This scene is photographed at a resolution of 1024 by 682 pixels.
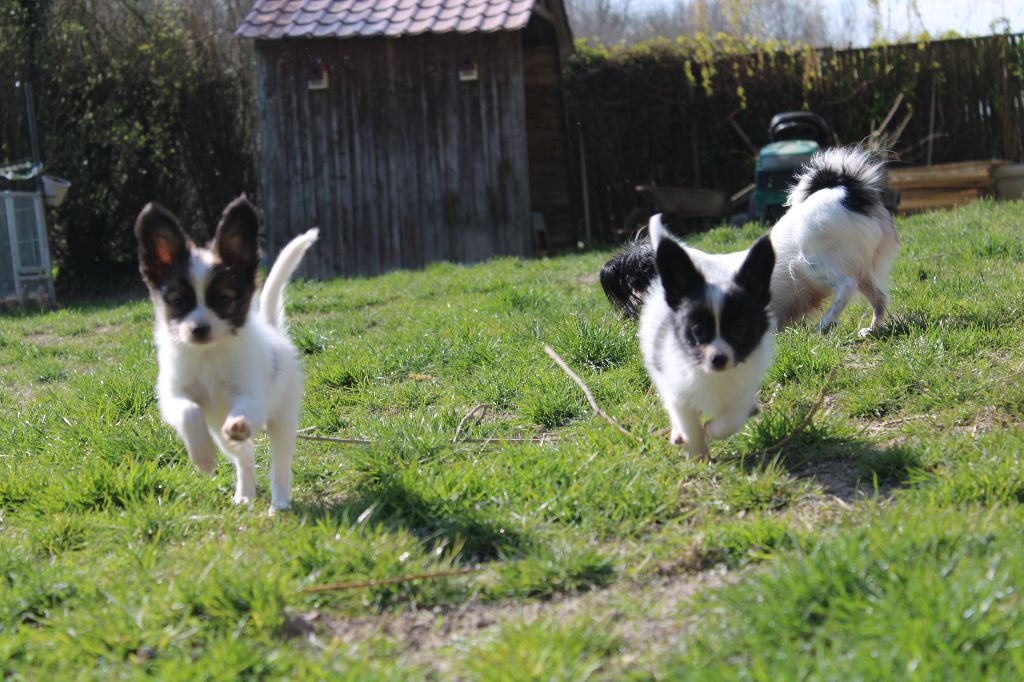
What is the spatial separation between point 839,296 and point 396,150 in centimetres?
919

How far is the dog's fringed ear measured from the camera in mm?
4047

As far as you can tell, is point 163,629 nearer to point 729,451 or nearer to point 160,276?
point 160,276

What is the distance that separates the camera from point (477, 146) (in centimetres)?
1393

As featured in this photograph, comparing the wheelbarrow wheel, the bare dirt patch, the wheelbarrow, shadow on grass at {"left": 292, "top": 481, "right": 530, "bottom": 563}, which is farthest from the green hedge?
the bare dirt patch

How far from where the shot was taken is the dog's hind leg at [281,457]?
4.06 meters

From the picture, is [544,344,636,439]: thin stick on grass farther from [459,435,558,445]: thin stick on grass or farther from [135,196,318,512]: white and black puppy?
[135,196,318,512]: white and black puppy

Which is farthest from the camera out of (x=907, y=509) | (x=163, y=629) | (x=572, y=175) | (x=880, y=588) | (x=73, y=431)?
(x=572, y=175)

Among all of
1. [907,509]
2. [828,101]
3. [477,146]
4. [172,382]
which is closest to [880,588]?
[907,509]

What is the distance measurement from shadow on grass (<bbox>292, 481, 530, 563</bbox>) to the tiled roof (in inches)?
405

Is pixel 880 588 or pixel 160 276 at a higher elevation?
pixel 160 276

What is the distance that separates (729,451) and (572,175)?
489 inches

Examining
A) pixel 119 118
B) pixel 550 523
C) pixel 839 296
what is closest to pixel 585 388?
pixel 550 523

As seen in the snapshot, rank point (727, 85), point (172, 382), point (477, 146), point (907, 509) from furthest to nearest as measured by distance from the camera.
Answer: point (727, 85)
point (477, 146)
point (172, 382)
point (907, 509)

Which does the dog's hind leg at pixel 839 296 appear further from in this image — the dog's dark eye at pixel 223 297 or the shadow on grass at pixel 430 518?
the dog's dark eye at pixel 223 297
